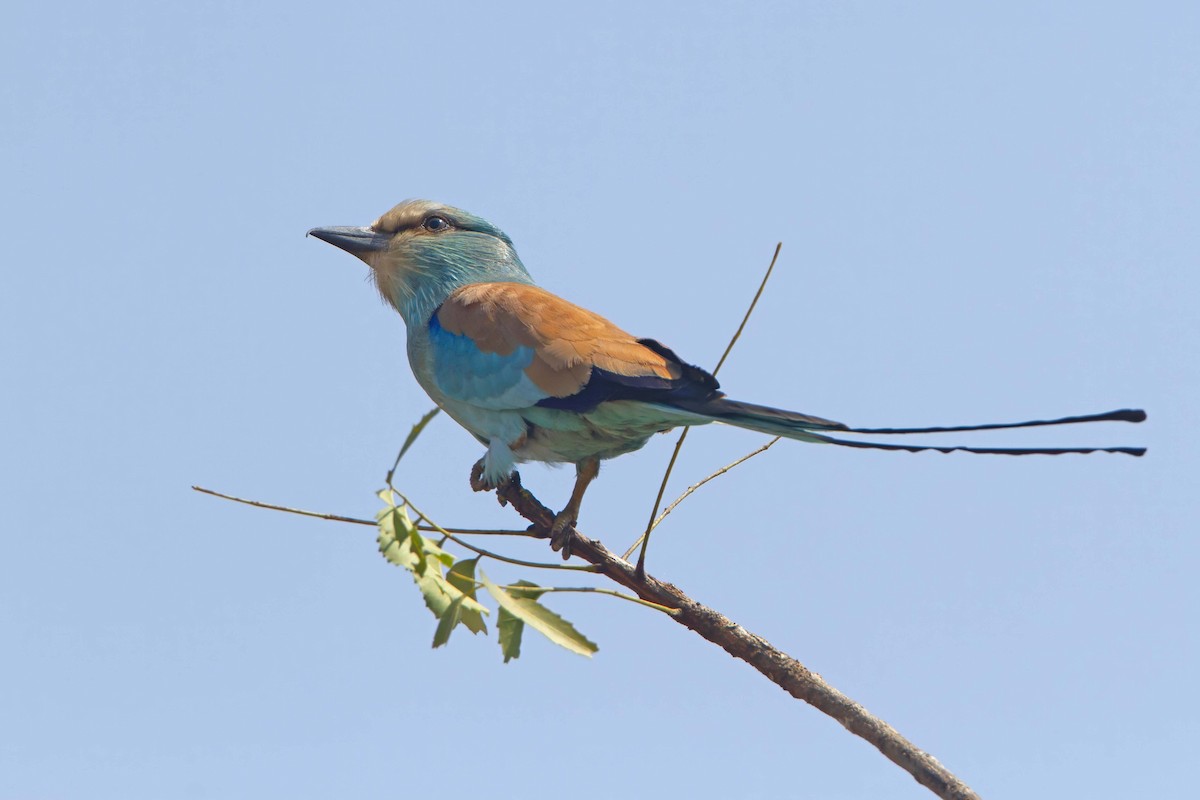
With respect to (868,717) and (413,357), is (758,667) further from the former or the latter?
(413,357)

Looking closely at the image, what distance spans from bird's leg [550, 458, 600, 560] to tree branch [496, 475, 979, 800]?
10.7 inches

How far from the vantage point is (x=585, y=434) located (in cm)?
495

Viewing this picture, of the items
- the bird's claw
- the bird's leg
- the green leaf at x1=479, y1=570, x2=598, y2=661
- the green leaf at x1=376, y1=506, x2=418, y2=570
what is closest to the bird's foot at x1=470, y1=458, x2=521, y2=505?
the bird's claw

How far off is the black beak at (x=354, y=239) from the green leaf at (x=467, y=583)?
3.25m

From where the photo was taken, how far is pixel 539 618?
3234 millimetres

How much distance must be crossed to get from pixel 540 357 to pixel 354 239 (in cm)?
191

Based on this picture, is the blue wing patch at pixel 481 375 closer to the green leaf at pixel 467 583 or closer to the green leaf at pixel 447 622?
the green leaf at pixel 467 583

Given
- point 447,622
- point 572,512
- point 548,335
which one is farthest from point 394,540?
point 548,335

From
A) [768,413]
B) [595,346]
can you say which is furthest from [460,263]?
[768,413]

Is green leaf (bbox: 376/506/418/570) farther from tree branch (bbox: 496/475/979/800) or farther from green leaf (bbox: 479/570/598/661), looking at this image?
tree branch (bbox: 496/475/979/800)

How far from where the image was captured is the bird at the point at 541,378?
449 centimetres

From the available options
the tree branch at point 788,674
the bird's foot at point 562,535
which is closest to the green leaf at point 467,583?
the tree branch at point 788,674

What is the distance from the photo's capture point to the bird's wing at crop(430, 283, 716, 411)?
4.68 metres

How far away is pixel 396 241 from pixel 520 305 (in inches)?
50.0
